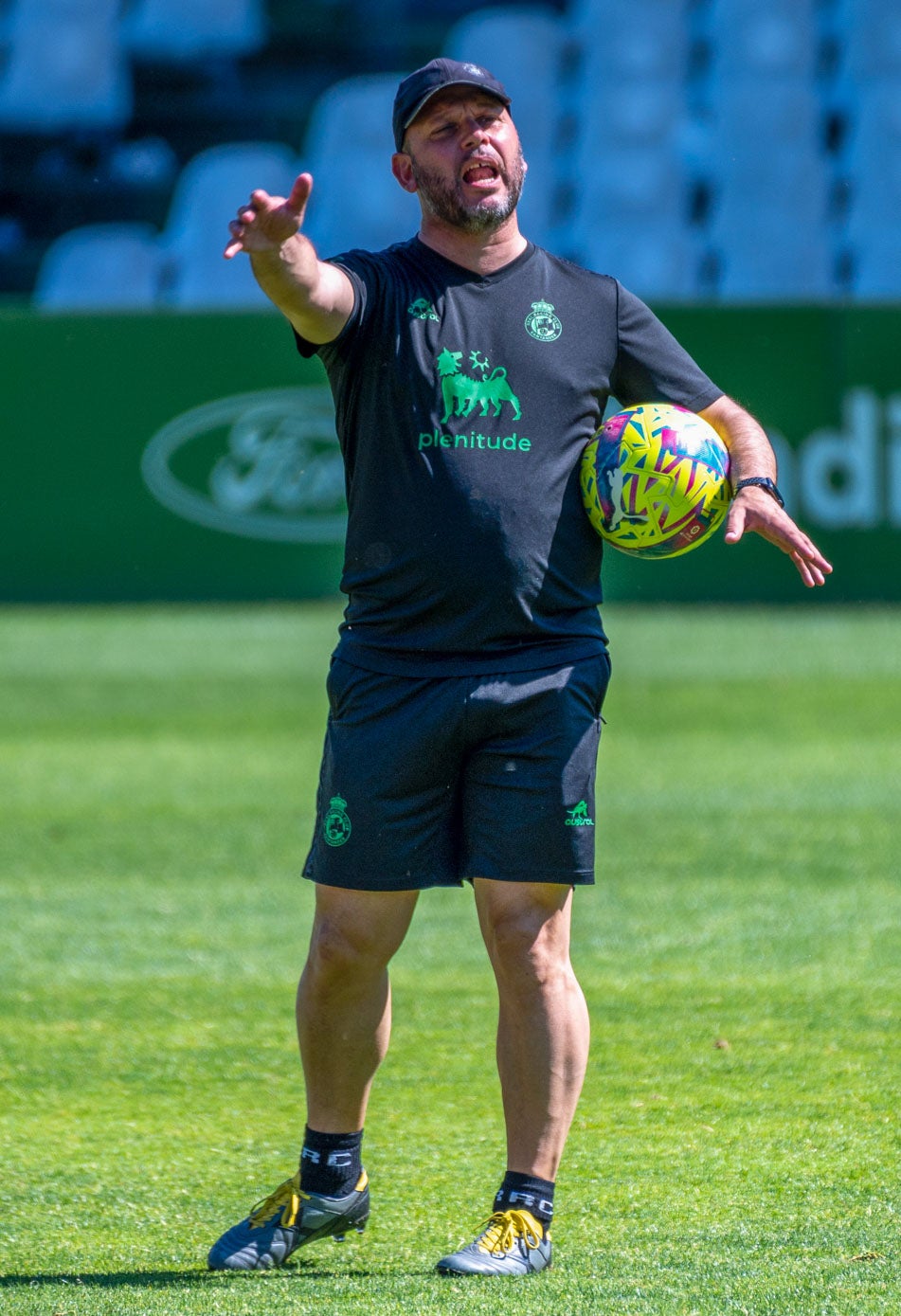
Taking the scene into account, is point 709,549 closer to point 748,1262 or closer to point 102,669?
point 102,669

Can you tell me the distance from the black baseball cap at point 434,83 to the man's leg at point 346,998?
1.48 m

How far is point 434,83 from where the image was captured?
3.49 metres

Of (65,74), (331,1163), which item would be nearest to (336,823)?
(331,1163)

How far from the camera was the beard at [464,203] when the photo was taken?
3.50m

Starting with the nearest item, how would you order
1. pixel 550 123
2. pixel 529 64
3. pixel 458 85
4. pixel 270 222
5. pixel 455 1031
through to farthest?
1. pixel 270 222
2. pixel 458 85
3. pixel 455 1031
4. pixel 529 64
5. pixel 550 123

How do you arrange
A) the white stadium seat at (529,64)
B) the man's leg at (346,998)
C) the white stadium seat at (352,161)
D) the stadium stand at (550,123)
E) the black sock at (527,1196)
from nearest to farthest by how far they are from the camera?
the black sock at (527,1196), the man's leg at (346,998), the stadium stand at (550,123), the white stadium seat at (352,161), the white stadium seat at (529,64)

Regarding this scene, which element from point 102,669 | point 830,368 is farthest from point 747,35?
point 102,669

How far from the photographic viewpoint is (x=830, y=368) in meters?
14.0

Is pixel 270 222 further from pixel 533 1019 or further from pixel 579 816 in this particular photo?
pixel 533 1019

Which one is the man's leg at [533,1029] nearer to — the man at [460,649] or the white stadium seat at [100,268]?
the man at [460,649]

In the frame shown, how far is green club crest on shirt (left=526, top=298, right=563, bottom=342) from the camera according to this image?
3561 mm

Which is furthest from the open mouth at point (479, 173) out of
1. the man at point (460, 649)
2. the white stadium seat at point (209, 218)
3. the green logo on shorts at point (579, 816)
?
the white stadium seat at point (209, 218)

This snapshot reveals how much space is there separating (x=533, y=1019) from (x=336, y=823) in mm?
530

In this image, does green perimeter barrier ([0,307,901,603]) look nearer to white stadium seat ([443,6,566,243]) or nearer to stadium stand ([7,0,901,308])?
stadium stand ([7,0,901,308])
